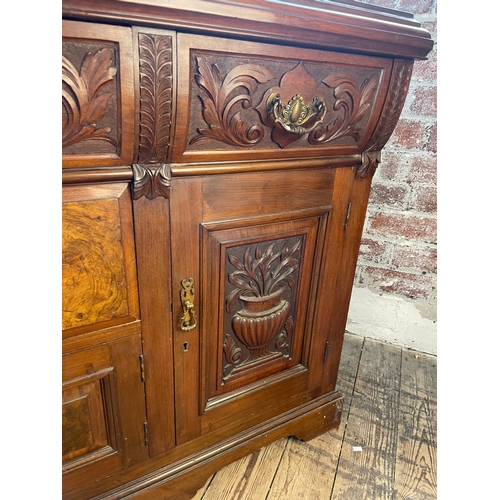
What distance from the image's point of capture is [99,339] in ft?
2.33

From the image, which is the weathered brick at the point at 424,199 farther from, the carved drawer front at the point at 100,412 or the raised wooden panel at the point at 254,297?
the carved drawer front at the point at 100,412

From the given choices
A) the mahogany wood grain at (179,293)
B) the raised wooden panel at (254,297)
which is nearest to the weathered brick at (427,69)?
the raised wooden panel at (254,297)

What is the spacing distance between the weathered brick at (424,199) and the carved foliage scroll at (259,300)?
639 millimetres

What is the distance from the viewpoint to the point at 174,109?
601 mm

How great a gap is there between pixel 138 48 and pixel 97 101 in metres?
0.09

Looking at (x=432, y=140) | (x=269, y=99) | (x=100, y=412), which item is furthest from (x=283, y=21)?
(x=432, y=140)

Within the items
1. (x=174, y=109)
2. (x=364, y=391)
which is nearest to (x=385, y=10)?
(x=174, y=109)

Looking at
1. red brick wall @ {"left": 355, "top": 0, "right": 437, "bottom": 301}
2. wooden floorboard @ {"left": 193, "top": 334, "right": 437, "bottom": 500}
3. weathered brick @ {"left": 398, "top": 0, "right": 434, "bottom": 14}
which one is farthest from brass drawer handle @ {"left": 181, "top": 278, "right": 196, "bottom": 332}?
weathered brick @ {"left": 398, "top": 0, "right": 434, "bottom": 14}

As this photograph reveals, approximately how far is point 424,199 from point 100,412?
111 cm

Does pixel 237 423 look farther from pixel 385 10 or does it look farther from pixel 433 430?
pixel 385 10

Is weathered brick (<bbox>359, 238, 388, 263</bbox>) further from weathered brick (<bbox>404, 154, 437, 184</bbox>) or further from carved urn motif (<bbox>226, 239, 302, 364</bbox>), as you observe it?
carved urn motif (<bbox>226, 239, 302, 364</bbox>)

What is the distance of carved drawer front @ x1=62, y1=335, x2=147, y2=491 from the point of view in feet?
2.38

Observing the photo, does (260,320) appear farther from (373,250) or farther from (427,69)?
(427,69)

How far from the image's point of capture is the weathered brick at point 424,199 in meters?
1.32
